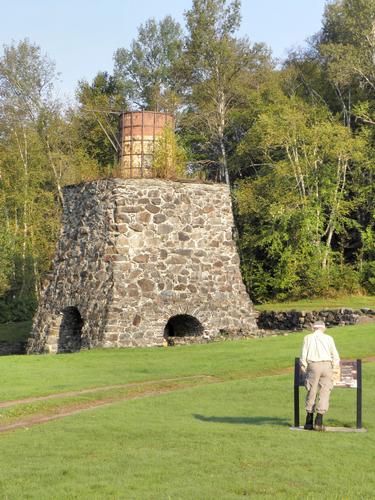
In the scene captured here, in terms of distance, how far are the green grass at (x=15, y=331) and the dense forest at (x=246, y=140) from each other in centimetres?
336

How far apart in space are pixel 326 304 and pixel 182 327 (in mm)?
7063

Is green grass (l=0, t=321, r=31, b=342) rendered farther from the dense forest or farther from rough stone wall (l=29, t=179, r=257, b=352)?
rough stone wall (l=29, t=179, r=257, b=352)

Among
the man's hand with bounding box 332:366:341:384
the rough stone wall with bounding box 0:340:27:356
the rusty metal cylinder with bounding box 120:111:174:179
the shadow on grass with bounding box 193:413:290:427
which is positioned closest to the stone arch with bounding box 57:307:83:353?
the rusty metal cylinder with bounding box 120:111:174:179

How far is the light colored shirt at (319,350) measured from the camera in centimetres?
1353

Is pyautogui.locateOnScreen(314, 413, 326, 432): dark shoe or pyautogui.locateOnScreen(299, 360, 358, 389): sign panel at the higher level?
pyautogui.locateOnScreen(299, 360, 358, 389): sign panel

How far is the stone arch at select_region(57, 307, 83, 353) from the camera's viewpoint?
1292 inches

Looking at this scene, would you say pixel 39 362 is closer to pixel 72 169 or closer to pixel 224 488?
pixel 224 488

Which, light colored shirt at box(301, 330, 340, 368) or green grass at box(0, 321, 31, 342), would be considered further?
green grass at box(0, 321, 31, 342)

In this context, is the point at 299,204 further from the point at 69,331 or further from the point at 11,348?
the point at 69,331

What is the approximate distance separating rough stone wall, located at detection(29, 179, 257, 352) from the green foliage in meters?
0.79

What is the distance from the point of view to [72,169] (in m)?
53.2

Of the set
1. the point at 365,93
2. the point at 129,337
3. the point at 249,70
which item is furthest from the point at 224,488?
the point at 249,70

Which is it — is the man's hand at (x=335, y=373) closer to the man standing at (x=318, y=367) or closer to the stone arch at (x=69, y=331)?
the man standing at (x=318, y=367)

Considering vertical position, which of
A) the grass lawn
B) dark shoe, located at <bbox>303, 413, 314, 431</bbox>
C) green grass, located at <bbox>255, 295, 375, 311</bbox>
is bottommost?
the grass lawn
